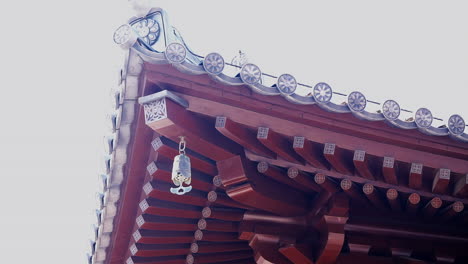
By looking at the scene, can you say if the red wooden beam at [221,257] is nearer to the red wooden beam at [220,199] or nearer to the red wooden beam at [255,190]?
the red wooden beam at [220,199]

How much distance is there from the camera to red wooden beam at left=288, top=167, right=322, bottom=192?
5.50 metres

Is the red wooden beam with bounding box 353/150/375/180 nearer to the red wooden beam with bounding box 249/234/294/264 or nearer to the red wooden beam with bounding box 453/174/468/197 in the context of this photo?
the red wooden beam with bounding box 453/174/468/197

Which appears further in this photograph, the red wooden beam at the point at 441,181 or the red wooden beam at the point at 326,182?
the red wooden beam at the point at 326,182

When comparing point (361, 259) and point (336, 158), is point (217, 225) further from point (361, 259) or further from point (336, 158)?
point (336, 158)

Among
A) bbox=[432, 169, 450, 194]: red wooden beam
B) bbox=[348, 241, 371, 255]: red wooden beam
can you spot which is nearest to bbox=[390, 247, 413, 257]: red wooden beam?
bbox=[348, 241, 371, 255]: red wooden beam

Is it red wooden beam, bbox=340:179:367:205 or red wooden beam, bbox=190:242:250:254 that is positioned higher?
red wooden beam, bbox=340:179:367:205

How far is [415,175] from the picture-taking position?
532 cm

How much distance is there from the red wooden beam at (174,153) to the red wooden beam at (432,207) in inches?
78.4

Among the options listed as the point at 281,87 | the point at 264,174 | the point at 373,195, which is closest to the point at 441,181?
the point at 373,195

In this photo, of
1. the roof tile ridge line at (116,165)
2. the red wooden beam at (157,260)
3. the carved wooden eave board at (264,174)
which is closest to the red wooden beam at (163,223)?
the carved wooden eave board at (264,174)

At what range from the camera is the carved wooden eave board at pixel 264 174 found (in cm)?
485

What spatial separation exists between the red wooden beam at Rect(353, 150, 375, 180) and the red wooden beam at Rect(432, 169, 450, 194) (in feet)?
1.73

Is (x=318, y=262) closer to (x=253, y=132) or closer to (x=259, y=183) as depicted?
(x=259, y=183)

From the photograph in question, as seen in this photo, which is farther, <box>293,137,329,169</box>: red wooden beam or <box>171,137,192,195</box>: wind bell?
<box>293,137,329,169</box>: red wooden beam
